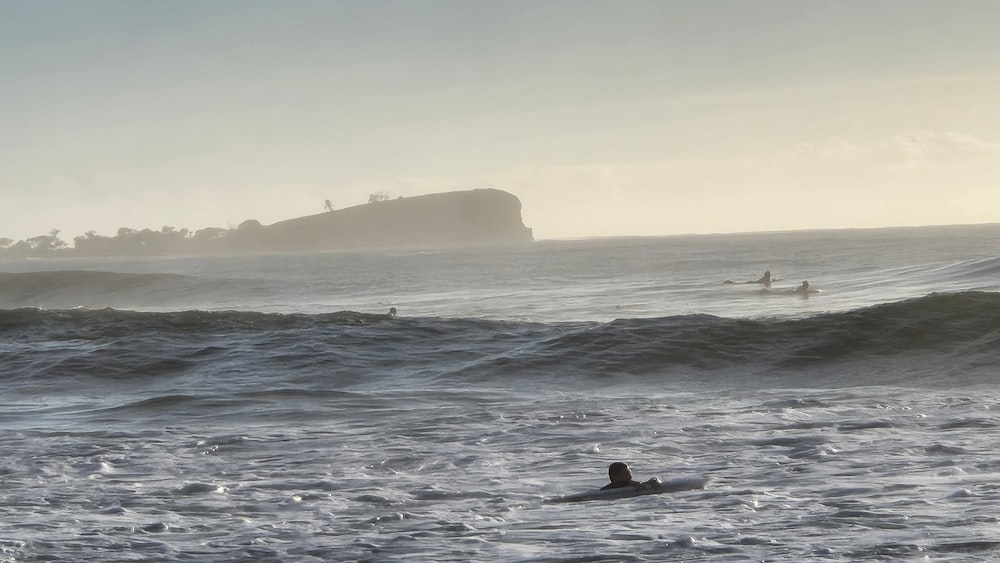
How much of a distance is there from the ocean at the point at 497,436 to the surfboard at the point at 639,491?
0.20 meters

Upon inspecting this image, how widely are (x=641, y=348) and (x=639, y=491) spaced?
12.2m

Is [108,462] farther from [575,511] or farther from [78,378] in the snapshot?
[78,378]

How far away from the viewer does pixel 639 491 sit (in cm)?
951

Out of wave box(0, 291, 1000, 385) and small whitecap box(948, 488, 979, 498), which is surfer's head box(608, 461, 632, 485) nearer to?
small whitecap box(948, 488, 979, 498)

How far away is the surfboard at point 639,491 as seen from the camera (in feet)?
31.0

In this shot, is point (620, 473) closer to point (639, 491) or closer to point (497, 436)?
point (639, 491)

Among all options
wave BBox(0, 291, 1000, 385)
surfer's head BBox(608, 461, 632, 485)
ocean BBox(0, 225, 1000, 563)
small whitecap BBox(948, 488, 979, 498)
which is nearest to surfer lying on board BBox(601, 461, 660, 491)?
surfer's head BBox(608, 461, 632, 485)

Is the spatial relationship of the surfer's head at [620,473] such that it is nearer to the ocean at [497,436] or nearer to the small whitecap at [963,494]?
the ocean at [497,436]

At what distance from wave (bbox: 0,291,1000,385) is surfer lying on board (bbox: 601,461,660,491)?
8989mm

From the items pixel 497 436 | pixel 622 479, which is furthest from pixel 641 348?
pixel 622 479

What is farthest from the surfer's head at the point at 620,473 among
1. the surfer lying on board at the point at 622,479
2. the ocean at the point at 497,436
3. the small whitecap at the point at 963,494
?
the small whitecap at the point at 963,494

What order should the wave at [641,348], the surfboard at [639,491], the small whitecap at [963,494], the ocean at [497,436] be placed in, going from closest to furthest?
the ocean at [497,436] → the small whitecap at [963,494] → the surfboard at [639,491] → the wave at [641,348]

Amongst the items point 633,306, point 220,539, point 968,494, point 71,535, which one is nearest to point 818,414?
point 968,494

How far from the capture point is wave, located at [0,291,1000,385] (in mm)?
19422
